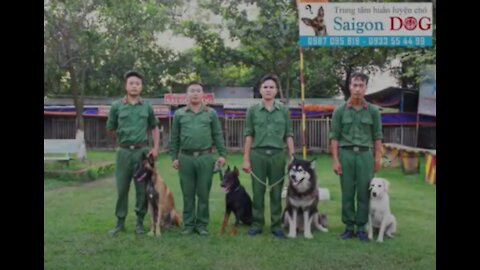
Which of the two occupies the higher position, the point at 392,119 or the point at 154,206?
the point at 392,119

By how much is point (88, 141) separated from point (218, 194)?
11772 mm

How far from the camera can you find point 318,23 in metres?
6.27

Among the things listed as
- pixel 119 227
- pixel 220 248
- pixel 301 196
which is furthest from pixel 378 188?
pixel 119 227

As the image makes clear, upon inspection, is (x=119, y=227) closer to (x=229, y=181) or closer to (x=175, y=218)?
(x=175, y=218)

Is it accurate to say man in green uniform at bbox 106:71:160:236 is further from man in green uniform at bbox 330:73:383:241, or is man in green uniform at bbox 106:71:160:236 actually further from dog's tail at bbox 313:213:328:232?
man in green uniform at bbox 330:73:383:241

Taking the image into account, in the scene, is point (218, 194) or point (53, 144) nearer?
point (218, 194)

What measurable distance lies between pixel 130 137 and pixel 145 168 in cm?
37

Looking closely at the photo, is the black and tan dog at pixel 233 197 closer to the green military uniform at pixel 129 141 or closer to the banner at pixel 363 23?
the green military uniform at pixel 129 141

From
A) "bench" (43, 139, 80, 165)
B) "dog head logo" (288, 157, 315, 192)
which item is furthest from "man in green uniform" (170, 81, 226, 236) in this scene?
"bench" (43, 139, 80, 165)

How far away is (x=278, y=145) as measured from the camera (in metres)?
5.11

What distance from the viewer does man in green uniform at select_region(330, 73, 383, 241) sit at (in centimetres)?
500

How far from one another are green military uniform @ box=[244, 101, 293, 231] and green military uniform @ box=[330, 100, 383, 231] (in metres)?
0.56

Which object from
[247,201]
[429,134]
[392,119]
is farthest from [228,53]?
[247,201]
